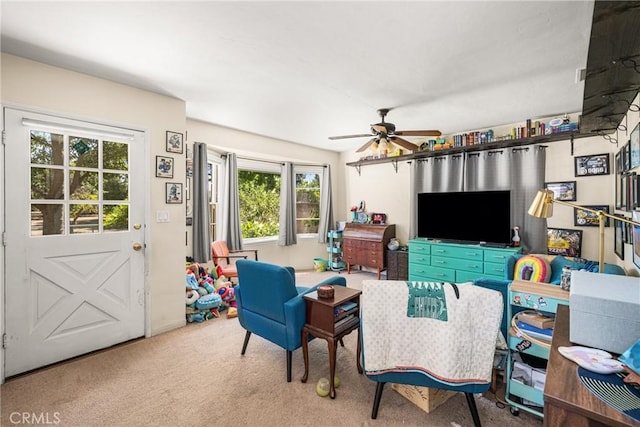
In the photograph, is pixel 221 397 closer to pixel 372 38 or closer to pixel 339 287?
pixel 339 287

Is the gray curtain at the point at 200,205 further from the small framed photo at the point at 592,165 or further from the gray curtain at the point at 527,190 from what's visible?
the small framed photo at the point at 592,165

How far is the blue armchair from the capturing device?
6.81ft

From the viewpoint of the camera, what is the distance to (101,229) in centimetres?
261

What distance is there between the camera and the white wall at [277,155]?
4102 millimetres

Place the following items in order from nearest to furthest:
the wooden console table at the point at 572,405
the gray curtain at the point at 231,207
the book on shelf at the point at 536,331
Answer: the wooden console table at the point at 572,405
the book on shelf at the point at 536,331
the gray curtain at the point at 231,207

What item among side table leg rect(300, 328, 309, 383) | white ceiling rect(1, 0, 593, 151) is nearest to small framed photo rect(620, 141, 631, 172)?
white ceiling rect(1, 0, 593, 151)

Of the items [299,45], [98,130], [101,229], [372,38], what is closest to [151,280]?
[101,229]

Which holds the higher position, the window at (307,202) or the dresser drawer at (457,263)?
the window at (307,202)

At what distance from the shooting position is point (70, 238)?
8.01ft

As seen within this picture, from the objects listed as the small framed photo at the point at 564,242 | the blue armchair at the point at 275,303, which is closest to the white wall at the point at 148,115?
the blue armchair at the point at 275,303

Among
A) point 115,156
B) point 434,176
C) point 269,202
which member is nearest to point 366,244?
point 434,176

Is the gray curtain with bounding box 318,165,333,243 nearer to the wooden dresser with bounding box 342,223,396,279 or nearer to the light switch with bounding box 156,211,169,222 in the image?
the wooden dresser with bounding box 342,223,396,279

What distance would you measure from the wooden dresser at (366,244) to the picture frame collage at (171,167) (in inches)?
126

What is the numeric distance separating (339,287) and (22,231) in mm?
2542
